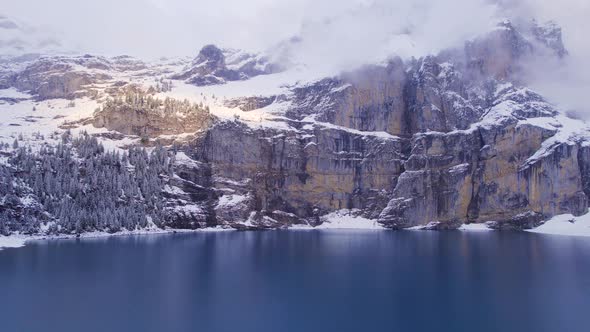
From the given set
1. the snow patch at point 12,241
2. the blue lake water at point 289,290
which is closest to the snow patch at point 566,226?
the blue lake water at point 289,290

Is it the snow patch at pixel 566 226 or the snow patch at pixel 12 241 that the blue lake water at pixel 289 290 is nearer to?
the snow patch at pixel 12 241

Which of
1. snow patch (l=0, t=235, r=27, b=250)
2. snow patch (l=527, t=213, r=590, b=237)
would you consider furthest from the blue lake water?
snow patch (l=527, t=213, r=590, b=237)

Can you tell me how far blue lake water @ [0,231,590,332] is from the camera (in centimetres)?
5012

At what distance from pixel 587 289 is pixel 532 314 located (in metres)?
18.7

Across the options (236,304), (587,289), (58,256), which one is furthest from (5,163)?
(587,289)

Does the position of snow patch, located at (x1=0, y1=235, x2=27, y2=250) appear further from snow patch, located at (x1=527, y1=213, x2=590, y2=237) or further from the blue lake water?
snow patch, located at (x1=527, y1=213, x2=590, y2=237)

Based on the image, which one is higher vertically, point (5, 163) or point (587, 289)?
point (5, 163)

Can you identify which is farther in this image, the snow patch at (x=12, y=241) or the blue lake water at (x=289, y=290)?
the snow patch at (x=12, y=241)

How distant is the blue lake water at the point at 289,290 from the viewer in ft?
164

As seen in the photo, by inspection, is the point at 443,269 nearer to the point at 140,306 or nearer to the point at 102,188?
the point at 140,306

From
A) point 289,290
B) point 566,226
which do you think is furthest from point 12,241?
point 566,226

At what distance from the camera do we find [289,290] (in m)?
65.1

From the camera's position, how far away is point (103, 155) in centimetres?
17038

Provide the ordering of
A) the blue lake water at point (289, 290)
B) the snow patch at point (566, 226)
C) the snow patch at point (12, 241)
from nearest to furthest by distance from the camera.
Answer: the blue lake water at point (289, 290)
the snow patch at point (12, 241)
the snow patch at point (566, 226)
